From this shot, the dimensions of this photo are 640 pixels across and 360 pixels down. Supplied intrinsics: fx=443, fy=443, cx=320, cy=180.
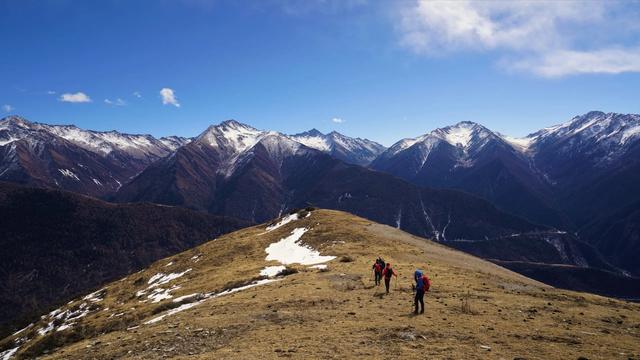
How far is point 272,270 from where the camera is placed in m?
52.2

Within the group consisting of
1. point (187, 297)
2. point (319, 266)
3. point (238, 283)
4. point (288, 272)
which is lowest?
point (187, 297)

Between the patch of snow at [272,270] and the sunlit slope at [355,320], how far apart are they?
33 centimetres

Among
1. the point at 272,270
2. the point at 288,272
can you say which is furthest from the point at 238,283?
the point at 272,270

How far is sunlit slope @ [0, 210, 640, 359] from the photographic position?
21.6 meters

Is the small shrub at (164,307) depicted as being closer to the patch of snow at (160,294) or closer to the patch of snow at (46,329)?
the patch of snow at (160,294)

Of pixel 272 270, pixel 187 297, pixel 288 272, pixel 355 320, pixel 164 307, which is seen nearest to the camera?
pixel 355 320

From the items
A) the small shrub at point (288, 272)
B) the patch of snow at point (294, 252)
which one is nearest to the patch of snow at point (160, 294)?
the small shrub at point (288, 272)

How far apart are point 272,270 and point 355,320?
26799 mm

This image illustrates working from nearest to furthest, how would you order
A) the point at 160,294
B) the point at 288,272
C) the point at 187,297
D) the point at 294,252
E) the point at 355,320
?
the point at 355,320 < the point at 187,297 < the point at 288,272 < the point at 160,294 < the point at 294,252

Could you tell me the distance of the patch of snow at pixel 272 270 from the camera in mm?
50050

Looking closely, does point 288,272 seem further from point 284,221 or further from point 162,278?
point 284,221

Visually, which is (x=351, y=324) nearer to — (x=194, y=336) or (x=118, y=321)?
(x=194, y=336)

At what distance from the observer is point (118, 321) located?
4338 centimetres

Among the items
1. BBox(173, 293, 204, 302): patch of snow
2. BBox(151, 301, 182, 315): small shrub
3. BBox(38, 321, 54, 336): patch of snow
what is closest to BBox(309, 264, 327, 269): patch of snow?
BBox(173, 293, 204, 302): patch of snow
